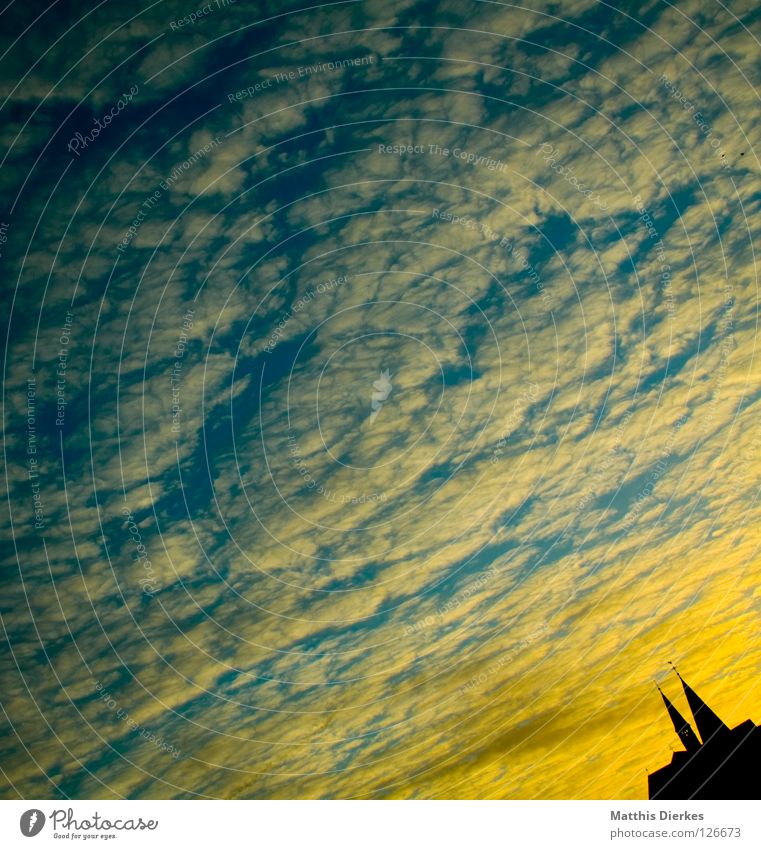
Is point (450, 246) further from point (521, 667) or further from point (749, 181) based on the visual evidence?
point (521, 667)

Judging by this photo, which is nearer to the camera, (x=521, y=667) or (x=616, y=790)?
(x=521, y=667)

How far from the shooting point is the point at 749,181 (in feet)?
49.8

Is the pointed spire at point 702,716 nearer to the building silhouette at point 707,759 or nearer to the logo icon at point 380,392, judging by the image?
the building silhouette at point 707,759

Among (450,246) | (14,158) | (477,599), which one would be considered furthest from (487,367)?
(14,158)

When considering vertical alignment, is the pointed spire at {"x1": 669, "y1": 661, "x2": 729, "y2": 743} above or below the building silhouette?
above

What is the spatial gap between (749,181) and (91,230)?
15353 millimetres
